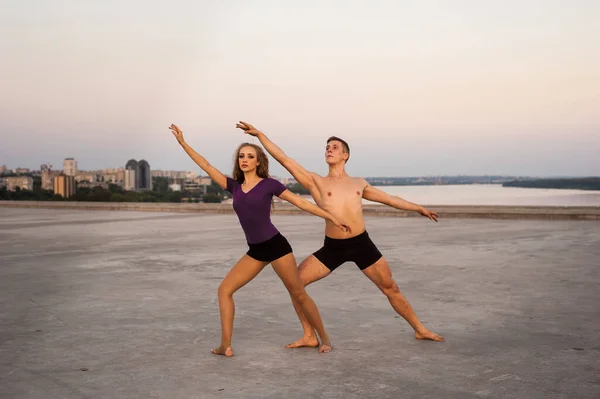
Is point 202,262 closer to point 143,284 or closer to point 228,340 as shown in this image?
point 143,284

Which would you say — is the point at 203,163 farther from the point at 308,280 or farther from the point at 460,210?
the point at 460,210

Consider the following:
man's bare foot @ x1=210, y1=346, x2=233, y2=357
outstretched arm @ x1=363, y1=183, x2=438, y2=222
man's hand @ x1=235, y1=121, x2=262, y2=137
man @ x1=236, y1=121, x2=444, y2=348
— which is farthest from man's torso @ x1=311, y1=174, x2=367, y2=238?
man's bare foot @ x1=210, y1=346, x2=233, y2=357

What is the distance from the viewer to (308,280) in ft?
21.3

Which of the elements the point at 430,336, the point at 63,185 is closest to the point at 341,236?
the point at 430,336

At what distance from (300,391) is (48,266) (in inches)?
354

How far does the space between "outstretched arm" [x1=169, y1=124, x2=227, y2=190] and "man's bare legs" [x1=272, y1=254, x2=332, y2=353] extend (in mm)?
937

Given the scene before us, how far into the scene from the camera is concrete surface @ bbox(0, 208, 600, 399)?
5223 millimetres

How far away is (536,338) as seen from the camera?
22.0ft

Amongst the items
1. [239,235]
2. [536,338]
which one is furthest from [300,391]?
[239,235]

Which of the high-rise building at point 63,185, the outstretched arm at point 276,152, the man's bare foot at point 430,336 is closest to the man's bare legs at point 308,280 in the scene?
the outstretched arm at point 276,152

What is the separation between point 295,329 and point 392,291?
1.23m

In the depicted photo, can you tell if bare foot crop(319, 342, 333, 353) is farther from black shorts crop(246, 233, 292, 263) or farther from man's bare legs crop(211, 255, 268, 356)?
black shorts crop(246, 233, 292, 263)

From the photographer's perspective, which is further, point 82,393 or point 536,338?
point 536,338

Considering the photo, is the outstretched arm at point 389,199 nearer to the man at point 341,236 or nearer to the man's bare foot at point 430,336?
the man at point 341,236
